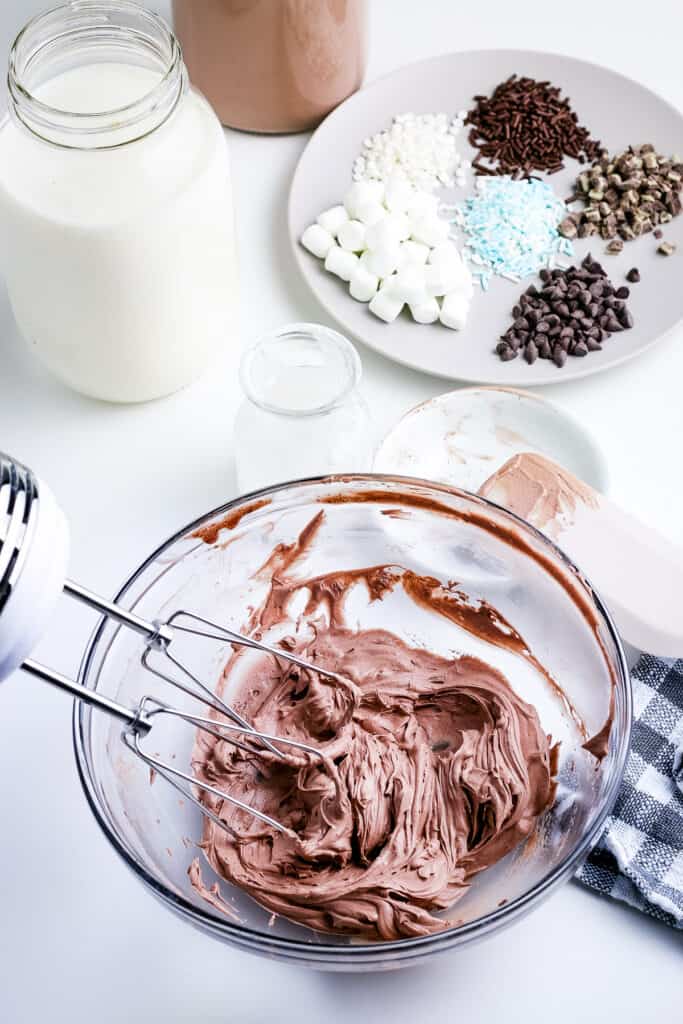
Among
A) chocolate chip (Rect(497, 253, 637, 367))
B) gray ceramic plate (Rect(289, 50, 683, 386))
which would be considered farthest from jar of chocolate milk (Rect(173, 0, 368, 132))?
chocolate chip (Rect(497, 253, 637, 367))

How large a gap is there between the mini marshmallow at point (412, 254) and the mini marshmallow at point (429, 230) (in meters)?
0.01

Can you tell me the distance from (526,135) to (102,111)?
67 cm

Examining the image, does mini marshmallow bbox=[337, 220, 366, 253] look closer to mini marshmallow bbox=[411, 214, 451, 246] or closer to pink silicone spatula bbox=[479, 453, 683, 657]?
mini marshmallow bbox=[411, 214, 451, 246]

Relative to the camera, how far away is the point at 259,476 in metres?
1.30

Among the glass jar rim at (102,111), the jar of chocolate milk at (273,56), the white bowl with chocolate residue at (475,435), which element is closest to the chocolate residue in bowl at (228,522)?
the white bowl with chocolate residue at (475,435)

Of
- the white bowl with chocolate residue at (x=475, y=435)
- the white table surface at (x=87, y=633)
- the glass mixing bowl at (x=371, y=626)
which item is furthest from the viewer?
the white bowl with chocolate residue at (x=475, y=435)

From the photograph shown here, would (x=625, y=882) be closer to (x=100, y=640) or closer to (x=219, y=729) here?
(x=219, y=729)

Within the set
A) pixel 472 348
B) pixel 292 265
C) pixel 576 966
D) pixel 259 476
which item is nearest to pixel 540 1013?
pixel 576 966

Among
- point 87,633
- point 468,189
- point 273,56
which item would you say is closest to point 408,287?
point 468,189

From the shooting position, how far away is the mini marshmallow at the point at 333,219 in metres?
1.51

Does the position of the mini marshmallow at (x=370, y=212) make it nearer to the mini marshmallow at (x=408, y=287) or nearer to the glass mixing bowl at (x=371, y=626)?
the mini marshmallow at (x=408, y=287)

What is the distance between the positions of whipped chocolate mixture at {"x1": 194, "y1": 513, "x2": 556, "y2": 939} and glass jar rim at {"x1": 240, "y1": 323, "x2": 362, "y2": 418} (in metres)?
0.14

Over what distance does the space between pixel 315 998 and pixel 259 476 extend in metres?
0.54

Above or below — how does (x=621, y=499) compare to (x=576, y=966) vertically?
above
